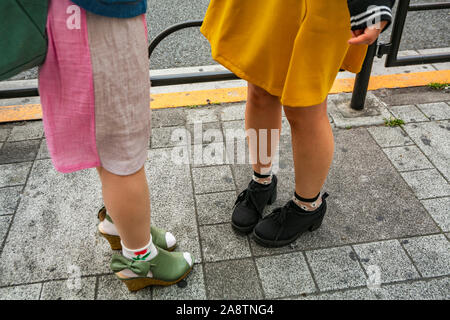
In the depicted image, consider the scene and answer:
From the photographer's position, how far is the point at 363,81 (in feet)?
8.29

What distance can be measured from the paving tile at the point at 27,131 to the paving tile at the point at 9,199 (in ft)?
1.67

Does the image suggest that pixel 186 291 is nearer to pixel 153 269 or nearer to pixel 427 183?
pixel 153 269

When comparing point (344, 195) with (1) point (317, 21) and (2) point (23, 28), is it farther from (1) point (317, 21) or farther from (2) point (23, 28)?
(2) point (23, 28)

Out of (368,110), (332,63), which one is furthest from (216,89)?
(332,63)

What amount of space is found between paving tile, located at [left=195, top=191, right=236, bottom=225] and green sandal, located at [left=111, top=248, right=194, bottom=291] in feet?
1.02

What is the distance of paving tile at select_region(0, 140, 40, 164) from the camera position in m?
2.31

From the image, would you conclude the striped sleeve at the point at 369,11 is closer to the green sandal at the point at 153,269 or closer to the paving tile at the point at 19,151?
the green sandal at the point at 153,269

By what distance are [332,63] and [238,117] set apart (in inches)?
54.2

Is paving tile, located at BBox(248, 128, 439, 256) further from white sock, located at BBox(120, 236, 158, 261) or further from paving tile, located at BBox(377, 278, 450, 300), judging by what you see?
white sock, located at BBox(120, 236, 158, 261)

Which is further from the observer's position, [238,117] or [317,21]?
[238,117]

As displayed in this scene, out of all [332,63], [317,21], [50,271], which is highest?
[317,21]

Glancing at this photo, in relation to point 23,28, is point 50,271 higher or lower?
lower

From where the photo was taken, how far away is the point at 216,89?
9.86ft

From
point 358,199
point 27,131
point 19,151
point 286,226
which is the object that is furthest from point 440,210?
point 27,131
